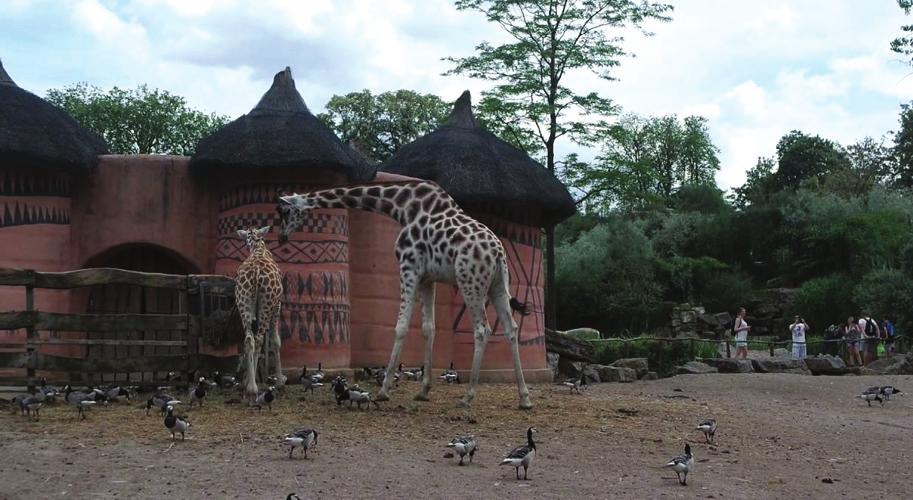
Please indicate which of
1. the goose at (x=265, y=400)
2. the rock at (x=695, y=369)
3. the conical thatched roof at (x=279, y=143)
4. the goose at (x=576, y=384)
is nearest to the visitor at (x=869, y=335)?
the rock at (x=695, y=369)

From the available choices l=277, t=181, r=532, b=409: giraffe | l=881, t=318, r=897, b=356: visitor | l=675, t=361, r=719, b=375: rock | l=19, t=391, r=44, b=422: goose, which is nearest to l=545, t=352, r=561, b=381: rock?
l=675, t=361, r=719, b=375: rock

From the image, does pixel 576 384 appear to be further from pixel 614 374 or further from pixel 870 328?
pixel 870 328

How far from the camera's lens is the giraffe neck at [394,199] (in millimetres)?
13406

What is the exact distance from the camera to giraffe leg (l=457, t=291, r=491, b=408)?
12.3 metres

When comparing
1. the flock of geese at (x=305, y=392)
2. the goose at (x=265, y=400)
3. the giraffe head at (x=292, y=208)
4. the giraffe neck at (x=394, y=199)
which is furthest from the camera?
the giraffe head at (x=292, y=208)

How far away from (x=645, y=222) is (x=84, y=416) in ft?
136

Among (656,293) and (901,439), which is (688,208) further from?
(901,439)

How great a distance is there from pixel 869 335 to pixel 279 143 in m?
18.8

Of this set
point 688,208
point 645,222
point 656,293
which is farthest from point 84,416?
point 688,208

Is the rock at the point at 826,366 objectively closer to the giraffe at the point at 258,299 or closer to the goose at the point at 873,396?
the goose at the point at 873,396

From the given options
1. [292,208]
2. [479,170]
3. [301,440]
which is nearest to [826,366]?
[479,170]

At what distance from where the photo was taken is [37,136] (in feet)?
49.9

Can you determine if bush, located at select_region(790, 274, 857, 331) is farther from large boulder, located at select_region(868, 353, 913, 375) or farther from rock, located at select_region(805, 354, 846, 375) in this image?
rock, located at select_region(805, 354, 846, 375)

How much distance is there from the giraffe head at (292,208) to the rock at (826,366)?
1460cm
